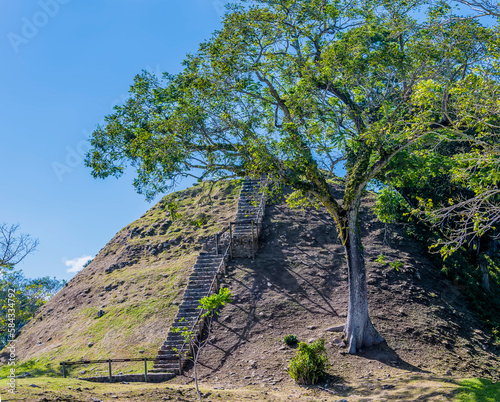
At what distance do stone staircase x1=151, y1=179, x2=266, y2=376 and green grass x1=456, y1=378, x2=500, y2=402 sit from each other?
26.9 ft

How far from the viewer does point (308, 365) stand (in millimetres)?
14188

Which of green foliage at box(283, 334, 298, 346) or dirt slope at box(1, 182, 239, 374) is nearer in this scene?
green foliage at box(283, 334, 298, 346)

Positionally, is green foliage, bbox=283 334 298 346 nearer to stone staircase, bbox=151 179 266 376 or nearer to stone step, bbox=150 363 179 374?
stone staircase, bbox=151 179 266 376

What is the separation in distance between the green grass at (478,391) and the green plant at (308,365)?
12.2ft

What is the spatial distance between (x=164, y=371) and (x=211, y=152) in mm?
Answer: 7582

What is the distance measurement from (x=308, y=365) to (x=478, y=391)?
4490 mm

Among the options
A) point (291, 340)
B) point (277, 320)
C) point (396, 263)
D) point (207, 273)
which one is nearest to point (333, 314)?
point (277, 320)

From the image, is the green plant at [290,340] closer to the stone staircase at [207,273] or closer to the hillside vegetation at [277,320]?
the hillside vegetation at [277,320]

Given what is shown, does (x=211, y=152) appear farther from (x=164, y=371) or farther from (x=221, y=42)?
(x=164, y=371)

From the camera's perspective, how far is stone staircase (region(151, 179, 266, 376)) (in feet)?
56.3

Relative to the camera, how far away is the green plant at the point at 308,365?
→ 46.7 feet

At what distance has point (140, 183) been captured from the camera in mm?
17047

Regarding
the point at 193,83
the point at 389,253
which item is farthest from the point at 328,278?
the point at 193,83

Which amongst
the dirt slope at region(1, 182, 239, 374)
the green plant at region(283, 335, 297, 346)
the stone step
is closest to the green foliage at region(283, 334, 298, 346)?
the green plant at region(283, 335, 297, 346)
